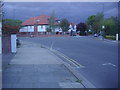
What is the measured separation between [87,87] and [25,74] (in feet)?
8.78

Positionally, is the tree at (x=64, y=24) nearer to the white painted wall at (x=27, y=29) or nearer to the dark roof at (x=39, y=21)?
the dark roof at (x=39, y=21)

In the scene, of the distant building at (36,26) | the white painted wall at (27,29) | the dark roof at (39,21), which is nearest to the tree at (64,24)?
the distant building at (36,26)

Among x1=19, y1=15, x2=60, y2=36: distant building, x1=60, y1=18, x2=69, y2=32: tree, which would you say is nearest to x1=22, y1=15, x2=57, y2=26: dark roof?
x1=19, y1=15, x2=60, y2=36: distant building

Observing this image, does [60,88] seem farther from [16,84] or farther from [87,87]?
[16,84]

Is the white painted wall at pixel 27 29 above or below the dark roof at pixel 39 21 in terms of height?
below

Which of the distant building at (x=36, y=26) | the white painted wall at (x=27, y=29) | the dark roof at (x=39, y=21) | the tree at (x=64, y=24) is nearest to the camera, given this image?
the tree at (x=64, y=24)

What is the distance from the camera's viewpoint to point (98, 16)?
84.9 meters

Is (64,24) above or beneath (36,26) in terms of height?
above

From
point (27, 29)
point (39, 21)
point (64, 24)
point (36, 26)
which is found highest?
point (39, 21)

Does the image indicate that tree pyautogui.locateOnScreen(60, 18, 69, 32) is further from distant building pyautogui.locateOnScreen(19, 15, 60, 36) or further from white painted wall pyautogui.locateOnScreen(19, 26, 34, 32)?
white painted wall pyautogui.locateOnScreen(19, 26, 34, 32)

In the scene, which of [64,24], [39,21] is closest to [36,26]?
[39,21]

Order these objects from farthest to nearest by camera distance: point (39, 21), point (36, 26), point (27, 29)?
point (27, 29), point (39, 21), point (36, 26)

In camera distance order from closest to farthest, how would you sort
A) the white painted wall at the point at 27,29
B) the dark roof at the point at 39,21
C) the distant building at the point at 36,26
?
the distant building at the point at 36,26 → the dark roof at the point at 39,21 → the white painted wall at the point at 27,29

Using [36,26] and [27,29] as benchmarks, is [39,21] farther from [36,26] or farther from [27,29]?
[27,29]
